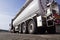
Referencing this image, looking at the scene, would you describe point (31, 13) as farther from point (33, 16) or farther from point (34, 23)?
point (34, 23)

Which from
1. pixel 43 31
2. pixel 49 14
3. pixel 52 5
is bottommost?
pixel 43 31

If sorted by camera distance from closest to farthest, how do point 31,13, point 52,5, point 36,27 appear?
point 52,5 → point 36,27 → point 31,13

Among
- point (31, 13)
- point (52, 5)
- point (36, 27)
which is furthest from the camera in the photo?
point (31, 13)

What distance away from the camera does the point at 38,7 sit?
11.0 m

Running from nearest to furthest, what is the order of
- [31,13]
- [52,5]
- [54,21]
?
[54,21] → [52,5] → [31,13]

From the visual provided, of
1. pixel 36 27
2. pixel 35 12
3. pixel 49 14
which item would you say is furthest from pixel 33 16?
pixel 49 14

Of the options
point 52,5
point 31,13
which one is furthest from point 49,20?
point 31,13

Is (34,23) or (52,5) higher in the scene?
(52,5)

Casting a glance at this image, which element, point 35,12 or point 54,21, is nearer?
point 54,21

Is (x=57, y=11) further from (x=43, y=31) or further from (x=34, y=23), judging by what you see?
(x=43, y=31)

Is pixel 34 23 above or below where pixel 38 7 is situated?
below

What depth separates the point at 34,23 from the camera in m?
10.9

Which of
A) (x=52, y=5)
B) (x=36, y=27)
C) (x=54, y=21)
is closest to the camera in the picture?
(x=54, y=21)

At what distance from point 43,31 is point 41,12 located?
2.64m
